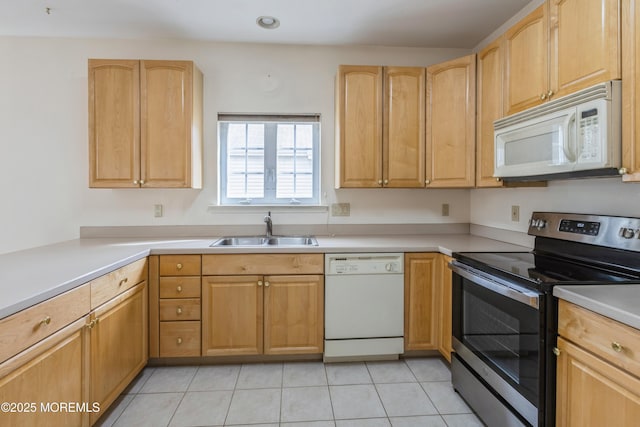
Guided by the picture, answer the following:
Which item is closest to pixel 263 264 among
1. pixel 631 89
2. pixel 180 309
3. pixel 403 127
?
pixel 180 309

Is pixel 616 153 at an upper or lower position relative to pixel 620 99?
lower

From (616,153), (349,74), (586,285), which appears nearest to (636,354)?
(586,285)

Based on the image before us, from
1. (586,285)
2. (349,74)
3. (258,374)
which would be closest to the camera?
(586,285)

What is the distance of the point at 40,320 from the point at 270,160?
1.95 m

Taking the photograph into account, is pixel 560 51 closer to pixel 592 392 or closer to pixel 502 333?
pixel 502 333

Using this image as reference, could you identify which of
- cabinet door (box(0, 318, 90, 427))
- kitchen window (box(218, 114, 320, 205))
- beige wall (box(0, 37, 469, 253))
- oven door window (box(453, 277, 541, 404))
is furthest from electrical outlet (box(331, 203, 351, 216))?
cabinet door (box(0, 318, 90, 427))

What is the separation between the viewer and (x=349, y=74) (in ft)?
8.29

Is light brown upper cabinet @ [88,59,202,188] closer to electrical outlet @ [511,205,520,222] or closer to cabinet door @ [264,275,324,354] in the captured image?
cabinet door @ [264,275,324,354]

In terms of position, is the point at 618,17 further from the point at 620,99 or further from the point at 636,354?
the point at 636,354

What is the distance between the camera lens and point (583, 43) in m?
1.49

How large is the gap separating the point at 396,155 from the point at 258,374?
1.86 meters

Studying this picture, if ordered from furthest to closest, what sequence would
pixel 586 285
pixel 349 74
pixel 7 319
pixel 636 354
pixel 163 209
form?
pixel 163 209 → pixel 349 74 → pixel 586 285 → pixel 7 319 → pixel 636 354

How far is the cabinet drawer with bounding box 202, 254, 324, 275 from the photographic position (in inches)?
87.7

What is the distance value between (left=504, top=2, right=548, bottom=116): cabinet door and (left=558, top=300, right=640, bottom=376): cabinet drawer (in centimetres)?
A: 112
